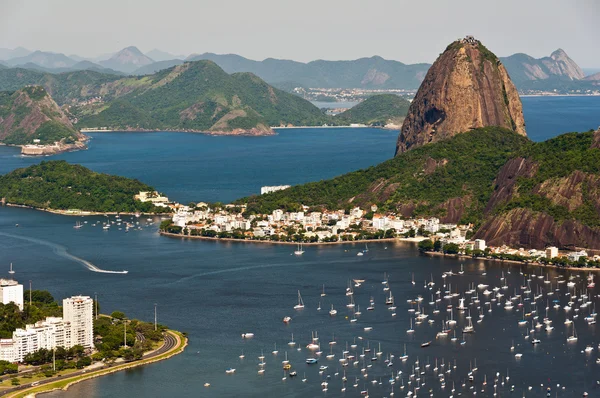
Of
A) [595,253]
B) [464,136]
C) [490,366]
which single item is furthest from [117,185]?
[490,366]

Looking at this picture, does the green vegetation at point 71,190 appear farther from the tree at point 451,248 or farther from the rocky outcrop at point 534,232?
the rocky outcrop at point 534,232

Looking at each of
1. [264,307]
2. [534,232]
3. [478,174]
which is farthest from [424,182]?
[264,307]

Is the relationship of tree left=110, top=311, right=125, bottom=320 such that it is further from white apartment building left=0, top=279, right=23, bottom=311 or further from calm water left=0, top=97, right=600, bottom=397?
white apartment building left=0, top=279, right=23, bottom=311

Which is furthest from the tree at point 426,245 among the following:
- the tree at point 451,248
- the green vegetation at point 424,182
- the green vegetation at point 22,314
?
the green vegetation at point 22,314

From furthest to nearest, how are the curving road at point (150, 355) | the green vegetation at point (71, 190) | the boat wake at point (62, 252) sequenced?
the green vegetation at point (71, 190) < the boat wake at point (62, 252) < the curving road at point (150, 355)

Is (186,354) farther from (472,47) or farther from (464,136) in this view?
(472,47)

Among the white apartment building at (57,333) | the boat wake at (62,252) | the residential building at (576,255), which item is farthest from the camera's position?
the residential building at (576,255)
